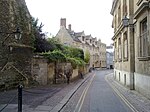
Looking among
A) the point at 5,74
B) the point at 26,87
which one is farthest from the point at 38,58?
the point at 5,74

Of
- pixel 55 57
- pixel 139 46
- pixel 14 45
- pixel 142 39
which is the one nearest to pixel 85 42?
pixel 55 57

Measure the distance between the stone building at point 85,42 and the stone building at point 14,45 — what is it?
39.1m

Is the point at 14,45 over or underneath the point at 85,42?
underneath

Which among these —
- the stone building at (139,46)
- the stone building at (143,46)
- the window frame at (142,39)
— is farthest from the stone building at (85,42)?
the window frame at (142,39)

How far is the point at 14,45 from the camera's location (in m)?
20.7

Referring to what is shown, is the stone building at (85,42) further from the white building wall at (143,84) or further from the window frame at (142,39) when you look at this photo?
the window frame at (142,39)

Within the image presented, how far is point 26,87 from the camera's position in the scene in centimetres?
2172

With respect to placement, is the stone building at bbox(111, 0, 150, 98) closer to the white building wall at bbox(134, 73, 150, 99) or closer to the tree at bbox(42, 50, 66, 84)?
the white building wall at bbox(134, 73, 150, 99)

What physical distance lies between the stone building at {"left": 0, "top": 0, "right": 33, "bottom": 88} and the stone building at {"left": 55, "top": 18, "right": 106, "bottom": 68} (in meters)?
39.1

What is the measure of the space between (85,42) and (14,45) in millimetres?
76675

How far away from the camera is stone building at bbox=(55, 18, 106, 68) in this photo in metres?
78.2

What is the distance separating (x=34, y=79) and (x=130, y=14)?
31.0ft

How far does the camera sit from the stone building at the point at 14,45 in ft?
63.7

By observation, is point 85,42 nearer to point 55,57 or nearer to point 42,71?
Answer: point 55,57
